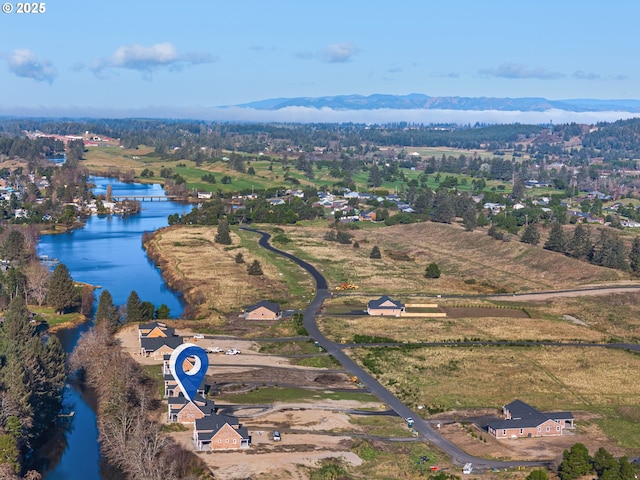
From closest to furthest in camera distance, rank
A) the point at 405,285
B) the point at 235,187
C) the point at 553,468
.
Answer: the point at 553,468
the point at 405,285
the point at 235,187

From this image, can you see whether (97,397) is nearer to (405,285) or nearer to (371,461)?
(371,461)

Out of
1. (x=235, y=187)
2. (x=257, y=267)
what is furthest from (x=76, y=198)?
(x=257, y=267)

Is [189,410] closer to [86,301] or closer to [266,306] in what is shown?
[266,306]

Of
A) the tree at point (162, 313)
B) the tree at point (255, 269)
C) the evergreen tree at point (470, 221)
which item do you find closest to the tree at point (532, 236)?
the evergreen tree at point (470, 221)

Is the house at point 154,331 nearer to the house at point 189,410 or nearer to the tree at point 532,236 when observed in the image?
the house at point 189,410

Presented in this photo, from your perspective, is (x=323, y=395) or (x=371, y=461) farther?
(x=323, y=395)

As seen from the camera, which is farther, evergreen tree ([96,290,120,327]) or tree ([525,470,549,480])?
evergreen tree ([96,290,120,327])

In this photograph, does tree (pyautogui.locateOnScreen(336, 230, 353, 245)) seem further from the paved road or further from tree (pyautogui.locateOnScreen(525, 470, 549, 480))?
tree (pyautogui.locateOnScreen(525, 470, 549, 480))

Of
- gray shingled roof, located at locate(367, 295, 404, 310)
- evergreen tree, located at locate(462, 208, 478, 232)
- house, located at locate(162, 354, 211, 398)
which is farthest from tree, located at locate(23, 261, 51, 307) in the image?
evergreen tree, located at locate(462, 208, 478, 232)
